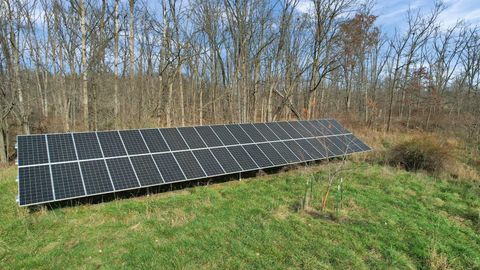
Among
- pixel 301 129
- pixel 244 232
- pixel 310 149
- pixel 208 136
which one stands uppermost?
pixel 301 129

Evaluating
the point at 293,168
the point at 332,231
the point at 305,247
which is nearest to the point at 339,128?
the point at 293,168

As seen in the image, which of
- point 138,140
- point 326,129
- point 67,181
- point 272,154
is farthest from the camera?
point 326,129

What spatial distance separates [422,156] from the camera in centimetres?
904

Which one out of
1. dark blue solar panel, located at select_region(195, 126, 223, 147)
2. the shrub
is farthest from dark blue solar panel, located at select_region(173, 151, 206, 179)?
the shrub

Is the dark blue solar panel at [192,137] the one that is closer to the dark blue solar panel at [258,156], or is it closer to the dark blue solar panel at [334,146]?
the dark blue solar panel at [258,156]

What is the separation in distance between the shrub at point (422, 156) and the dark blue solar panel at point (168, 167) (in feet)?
26.8

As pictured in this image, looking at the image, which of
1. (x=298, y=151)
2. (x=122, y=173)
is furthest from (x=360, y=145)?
(x=122, y=173)

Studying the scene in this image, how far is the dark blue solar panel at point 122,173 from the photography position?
18.2 ft

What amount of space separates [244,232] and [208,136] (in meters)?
4.14

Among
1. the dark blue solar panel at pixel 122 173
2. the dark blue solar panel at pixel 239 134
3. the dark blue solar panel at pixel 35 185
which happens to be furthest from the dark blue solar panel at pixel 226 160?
the dark blue solar panel at pixel 35 185

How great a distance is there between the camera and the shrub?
8.84m

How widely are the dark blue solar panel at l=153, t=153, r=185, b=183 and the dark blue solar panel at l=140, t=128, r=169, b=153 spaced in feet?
0.80

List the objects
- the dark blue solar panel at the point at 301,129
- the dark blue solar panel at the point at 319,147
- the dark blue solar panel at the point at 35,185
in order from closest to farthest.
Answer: the dark blue solar panel at the point at 35,185, the dark blue solar panel at the point at 319,147, the dark blue solar panel at the point at 301,129

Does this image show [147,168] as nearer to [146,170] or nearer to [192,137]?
[146,170]
